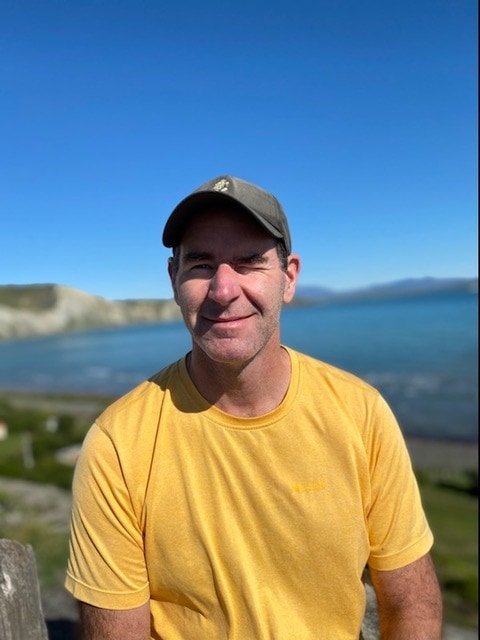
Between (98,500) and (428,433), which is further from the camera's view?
(428,433)

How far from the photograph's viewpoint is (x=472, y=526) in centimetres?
1480

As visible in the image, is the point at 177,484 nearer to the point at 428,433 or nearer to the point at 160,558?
the point at 160,558

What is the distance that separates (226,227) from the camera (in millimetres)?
2141

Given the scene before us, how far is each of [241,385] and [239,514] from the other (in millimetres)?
475

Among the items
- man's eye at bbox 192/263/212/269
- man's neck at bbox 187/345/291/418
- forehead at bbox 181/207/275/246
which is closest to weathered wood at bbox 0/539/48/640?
man's neck at bbox 187/345/291/418

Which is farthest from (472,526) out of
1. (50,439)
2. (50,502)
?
(50,439)

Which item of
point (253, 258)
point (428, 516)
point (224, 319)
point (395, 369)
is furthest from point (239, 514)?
point (395, 369)

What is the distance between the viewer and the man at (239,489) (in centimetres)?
203

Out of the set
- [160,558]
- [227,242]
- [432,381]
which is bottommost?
[432,381]

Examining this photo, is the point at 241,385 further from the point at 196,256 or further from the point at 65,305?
the point at 65,305

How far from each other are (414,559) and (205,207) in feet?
5.22

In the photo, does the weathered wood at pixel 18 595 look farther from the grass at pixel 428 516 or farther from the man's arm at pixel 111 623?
the grass at pixel 428 516

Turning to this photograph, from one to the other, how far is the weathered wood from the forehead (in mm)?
1222

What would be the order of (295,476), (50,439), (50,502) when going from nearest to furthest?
1. (295,476)
2. (50,502)
3. (50,439)
